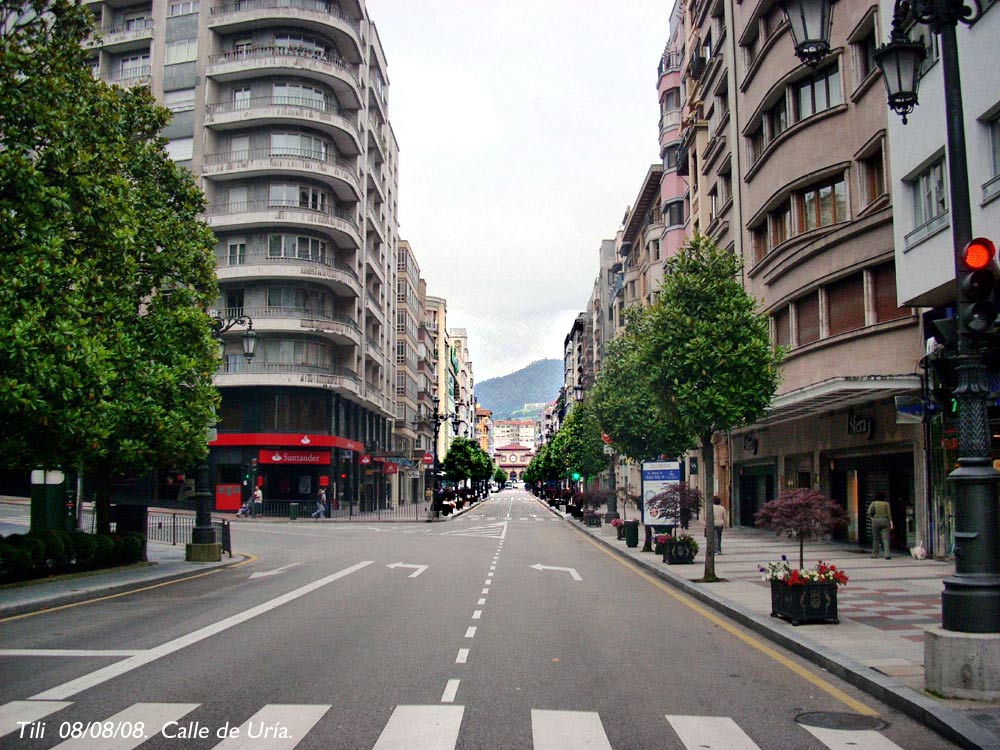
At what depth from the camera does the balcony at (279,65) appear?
52.5m

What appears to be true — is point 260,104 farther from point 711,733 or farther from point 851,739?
point 851,739

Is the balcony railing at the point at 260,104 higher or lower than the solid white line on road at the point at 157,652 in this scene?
higher

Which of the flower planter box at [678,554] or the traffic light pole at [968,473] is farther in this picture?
the flower planter box at [678,554]

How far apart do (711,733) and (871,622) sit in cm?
608

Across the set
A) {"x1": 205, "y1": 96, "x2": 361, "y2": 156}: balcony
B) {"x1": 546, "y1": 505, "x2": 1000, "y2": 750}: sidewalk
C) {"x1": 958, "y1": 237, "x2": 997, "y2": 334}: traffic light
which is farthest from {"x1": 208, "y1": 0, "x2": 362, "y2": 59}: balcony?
{"x1": 958, "y1": 237, "x2": 997, "y2": 334}: traffic light

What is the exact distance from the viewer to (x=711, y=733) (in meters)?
6.79

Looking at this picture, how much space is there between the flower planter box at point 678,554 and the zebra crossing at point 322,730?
1464cm

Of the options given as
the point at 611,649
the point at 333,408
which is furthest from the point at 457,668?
the point at 333,408

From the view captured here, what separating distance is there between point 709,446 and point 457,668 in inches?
434

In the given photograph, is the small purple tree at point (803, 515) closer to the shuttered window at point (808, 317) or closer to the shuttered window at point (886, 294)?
the shuttered window at point (886, 294)

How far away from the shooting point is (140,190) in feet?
72.6

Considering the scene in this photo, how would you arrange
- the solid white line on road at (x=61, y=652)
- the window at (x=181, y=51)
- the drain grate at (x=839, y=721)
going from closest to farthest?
the drain grate at (x=839, y=721), the solid white line on road at (x=61, y=652), the window at (x=181, y=51)

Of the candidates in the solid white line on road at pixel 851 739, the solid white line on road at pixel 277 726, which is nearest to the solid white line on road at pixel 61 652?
the solid white line on road at pixel 277 726

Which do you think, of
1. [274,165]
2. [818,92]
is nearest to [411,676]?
[818,92]
